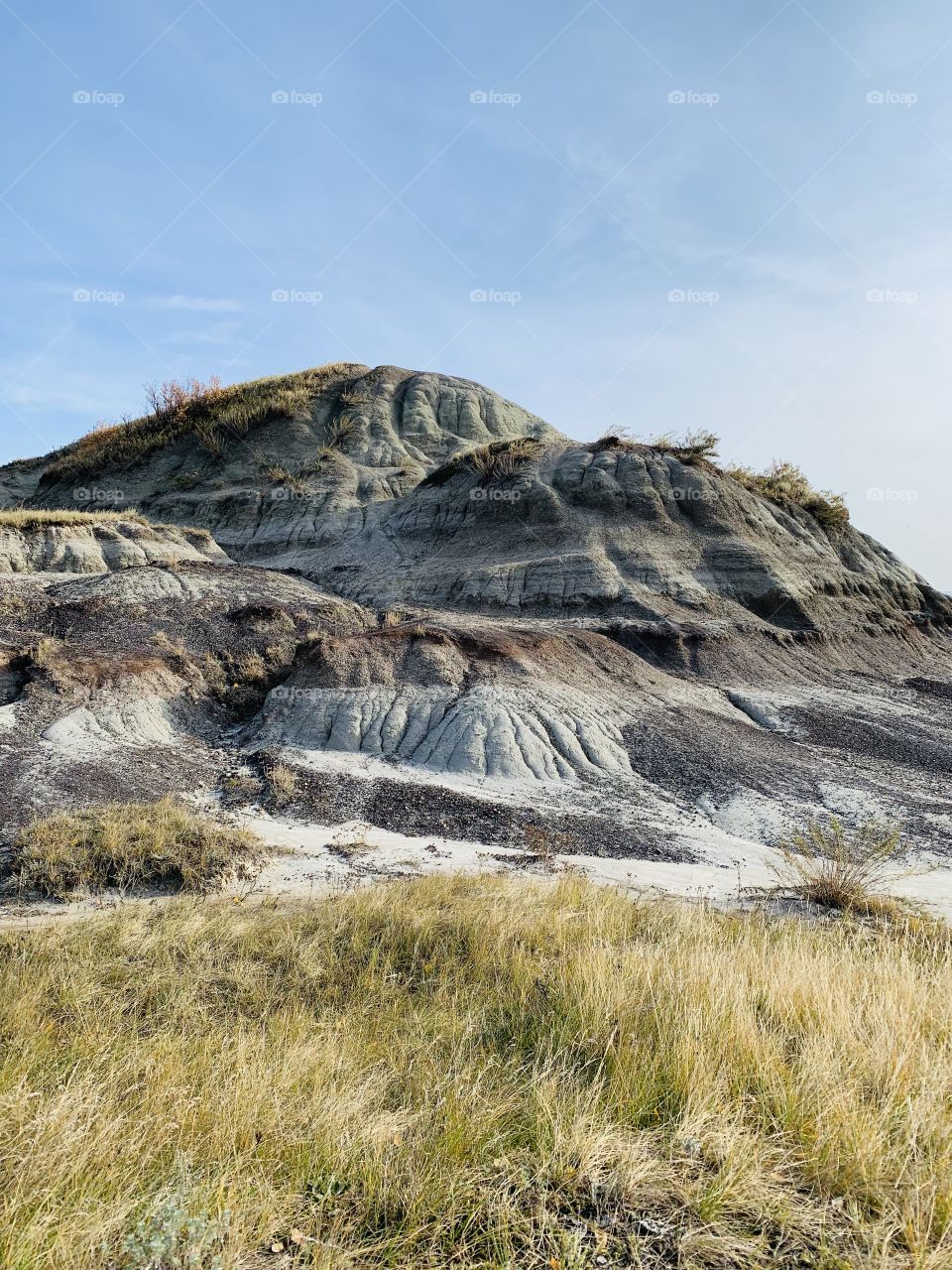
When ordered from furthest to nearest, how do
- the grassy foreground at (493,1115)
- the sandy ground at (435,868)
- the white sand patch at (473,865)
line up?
the white sand patch at (473,865), the sandy ground at (435,868), the grassy foreground at (493,1115)

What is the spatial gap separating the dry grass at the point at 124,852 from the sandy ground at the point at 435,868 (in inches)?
12.9

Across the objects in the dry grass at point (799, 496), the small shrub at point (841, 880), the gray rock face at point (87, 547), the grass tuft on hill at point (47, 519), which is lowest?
the small shrub at point (841, 880)

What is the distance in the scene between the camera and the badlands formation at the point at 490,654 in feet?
41.7

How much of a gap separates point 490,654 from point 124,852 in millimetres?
10826

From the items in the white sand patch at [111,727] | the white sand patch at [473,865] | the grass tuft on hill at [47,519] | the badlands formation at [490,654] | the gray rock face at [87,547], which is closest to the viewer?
the white sand patch at [473,865]

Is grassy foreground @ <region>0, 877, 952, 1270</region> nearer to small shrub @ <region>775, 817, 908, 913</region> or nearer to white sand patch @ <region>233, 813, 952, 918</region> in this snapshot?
small shrub @ <region>775, 817, 908, 913</region>

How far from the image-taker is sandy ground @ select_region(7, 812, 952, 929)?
810cm

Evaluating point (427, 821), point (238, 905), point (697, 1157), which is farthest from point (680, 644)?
point (697, 1157)

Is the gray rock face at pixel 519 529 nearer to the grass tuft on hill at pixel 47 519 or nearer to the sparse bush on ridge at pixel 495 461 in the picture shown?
the sparse bush on ridge at pixel 495 461

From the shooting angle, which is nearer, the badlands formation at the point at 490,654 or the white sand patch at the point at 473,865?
the white sand patch at the point at 473,865

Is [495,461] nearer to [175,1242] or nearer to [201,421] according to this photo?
[201,421]

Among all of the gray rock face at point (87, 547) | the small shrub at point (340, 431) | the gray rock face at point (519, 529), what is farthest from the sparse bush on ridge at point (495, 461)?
the gray rock face at point (87, 547)

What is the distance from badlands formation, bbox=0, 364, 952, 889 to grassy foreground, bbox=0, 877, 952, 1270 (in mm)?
6627

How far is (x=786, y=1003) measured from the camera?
4.00 metres
